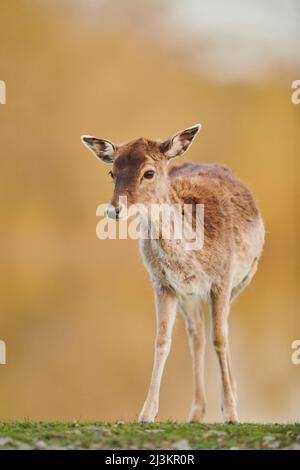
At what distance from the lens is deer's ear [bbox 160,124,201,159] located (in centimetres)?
1232

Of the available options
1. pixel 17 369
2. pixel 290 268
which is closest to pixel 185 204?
pixel 17 369

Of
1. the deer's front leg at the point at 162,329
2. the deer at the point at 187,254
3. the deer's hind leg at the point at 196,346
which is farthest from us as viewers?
the deer's hind leg at the point at 196,346

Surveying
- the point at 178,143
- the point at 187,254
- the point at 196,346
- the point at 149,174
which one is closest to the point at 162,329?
the point at 187,254

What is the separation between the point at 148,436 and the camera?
34.1ft

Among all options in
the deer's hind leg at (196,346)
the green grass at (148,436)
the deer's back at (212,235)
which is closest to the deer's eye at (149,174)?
the deer's back at (212,235)

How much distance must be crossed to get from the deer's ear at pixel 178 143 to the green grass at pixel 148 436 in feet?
10.5

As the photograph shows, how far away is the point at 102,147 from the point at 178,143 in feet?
2.99

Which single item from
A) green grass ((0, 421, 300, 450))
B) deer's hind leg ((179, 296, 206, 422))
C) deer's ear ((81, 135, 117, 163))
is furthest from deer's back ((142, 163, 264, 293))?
green grass ((0, 421, 300, 450))

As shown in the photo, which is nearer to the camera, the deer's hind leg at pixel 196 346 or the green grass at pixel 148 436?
the green grass at pixel 148 436

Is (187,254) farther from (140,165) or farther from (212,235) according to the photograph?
(140,165)

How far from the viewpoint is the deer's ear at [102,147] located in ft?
40.9

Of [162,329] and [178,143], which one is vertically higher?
[178,143]

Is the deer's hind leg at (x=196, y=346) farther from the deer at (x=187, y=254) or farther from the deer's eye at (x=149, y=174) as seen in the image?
the deer's eye at (x=149, y=174)
